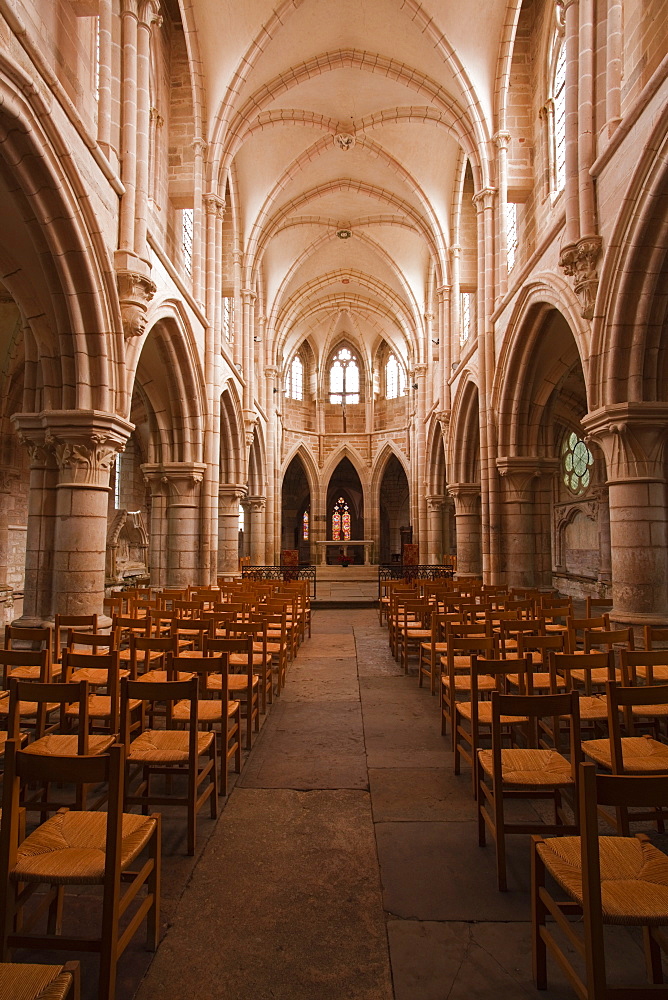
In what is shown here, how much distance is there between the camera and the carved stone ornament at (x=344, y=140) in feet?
60.6

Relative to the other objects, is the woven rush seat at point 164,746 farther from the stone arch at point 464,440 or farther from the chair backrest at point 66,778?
the stone arch at point 464,440

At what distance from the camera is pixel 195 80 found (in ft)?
44.2

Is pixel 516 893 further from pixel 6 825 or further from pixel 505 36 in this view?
pixel 505 36

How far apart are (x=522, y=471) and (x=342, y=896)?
444 inches

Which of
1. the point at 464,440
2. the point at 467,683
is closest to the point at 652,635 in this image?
the point at 467,683

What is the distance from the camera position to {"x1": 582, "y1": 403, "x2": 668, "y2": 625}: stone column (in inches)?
312

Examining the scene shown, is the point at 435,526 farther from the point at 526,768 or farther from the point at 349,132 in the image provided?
the point at 526,768

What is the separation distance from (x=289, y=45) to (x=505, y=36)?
5.31 meters

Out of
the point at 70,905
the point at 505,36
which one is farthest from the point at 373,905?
the point at 505,36

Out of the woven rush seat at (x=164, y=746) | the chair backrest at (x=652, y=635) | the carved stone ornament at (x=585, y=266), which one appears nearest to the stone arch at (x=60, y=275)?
the woven rush seat at (x=164, y=746)

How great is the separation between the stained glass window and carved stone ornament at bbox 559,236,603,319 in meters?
12.1

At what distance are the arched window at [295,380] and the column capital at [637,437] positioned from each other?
85.5ft

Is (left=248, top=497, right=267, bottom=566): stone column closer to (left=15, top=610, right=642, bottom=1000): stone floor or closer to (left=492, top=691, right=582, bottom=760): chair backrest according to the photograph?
(left=15, top=610, right=642, bottom=1000): stone floor

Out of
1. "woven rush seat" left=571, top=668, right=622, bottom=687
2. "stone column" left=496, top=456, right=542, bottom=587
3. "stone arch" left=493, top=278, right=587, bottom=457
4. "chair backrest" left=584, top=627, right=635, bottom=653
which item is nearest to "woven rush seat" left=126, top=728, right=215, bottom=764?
"chair backrest" left=584, top=627, right=635, bottom=653
